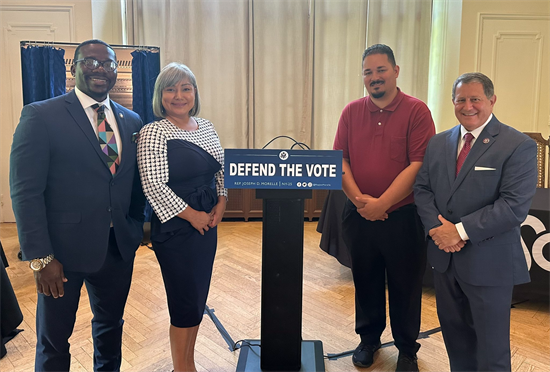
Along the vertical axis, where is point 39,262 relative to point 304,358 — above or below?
above

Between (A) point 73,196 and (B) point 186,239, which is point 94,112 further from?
(B) point 186,239

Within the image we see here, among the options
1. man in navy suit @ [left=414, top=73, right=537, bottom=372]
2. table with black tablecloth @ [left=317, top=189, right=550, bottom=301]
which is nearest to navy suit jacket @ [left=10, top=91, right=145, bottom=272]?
man in navy suit @ [left=414, top=73, right=537, bottom=372]

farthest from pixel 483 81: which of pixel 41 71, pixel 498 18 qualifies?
pixel 498 18

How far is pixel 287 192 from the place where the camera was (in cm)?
153

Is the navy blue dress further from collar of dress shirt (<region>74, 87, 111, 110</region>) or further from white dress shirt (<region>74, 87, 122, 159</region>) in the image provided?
collar of dress shirt (<region>74, 87, 111, 110</region>)

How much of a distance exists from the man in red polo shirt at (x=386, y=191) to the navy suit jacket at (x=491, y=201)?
0.25 meters

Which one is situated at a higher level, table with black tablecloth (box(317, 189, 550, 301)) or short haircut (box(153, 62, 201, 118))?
short haircut (box(153, 62, 201, 118))

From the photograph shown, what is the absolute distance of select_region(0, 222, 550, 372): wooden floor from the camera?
2.03 meters

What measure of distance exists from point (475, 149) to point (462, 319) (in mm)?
719

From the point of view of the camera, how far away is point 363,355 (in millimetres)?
1987

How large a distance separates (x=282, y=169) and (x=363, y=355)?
1.23 metres

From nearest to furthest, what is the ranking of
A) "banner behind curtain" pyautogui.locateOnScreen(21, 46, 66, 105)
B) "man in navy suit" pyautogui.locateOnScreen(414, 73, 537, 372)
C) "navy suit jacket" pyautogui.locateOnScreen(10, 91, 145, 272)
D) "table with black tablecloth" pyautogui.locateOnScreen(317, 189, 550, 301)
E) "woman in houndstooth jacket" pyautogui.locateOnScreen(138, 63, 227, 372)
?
"navy suit jacket" pyautogui.locateOnScreen(10, 91, 145, 272)
"man in navy suit" pyautogui.locateOnScreen(414, 73, 537, 372)
"woman in houndstooth jacket" pyautogui.locateOnScreen(138, 63, 227, 372)
"table with black tablecloth" pyautogui.locateOnScreen(317, 189, 550, 301)
"banner behind curtain" pyautogui.locateOnScreen(21, 46, 66, 105)

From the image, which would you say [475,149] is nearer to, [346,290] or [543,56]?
[346,290]

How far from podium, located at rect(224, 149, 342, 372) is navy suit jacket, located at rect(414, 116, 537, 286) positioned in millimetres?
509
